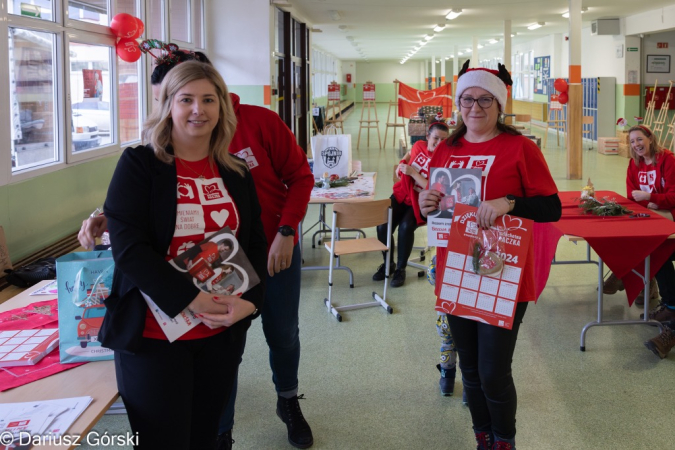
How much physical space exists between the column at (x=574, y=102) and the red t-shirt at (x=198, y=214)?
9.95 metres

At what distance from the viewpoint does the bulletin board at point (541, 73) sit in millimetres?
21245

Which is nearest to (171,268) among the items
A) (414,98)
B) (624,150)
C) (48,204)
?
(48,204)

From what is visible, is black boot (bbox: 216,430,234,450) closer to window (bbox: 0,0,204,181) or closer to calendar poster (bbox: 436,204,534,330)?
calendar poster (bbox: 436,204,534,330)

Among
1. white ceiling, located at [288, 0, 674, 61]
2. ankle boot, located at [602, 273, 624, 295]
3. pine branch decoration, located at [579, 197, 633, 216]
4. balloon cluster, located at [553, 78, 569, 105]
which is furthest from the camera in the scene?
white ceiling, located at [288, 0, 674, 61]

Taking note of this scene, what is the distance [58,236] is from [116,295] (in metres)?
3.39

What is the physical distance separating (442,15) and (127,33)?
9.93m

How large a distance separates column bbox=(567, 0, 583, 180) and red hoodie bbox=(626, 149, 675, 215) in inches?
248

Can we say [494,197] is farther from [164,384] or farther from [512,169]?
[164,384]

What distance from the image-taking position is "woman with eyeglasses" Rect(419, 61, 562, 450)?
2289 mm

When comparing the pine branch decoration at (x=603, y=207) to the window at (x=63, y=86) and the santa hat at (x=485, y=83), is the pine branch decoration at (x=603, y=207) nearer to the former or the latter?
the santa hat at (x=485, y=83)

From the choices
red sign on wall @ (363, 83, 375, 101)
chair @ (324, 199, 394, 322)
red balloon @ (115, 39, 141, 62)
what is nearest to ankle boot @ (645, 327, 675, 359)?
chair @ (324, 199, 394, 322)

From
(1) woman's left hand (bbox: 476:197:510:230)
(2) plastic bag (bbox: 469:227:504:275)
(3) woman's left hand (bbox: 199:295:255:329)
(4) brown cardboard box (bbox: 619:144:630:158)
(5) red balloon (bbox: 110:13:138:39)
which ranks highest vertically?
(5) red balloon (bbox: 110:13:138:39)

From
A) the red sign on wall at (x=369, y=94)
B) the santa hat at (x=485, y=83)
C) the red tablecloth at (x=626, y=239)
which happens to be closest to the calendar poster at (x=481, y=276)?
the santa hat at (x=485, y=83)

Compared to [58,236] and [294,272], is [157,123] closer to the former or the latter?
[294,272]
